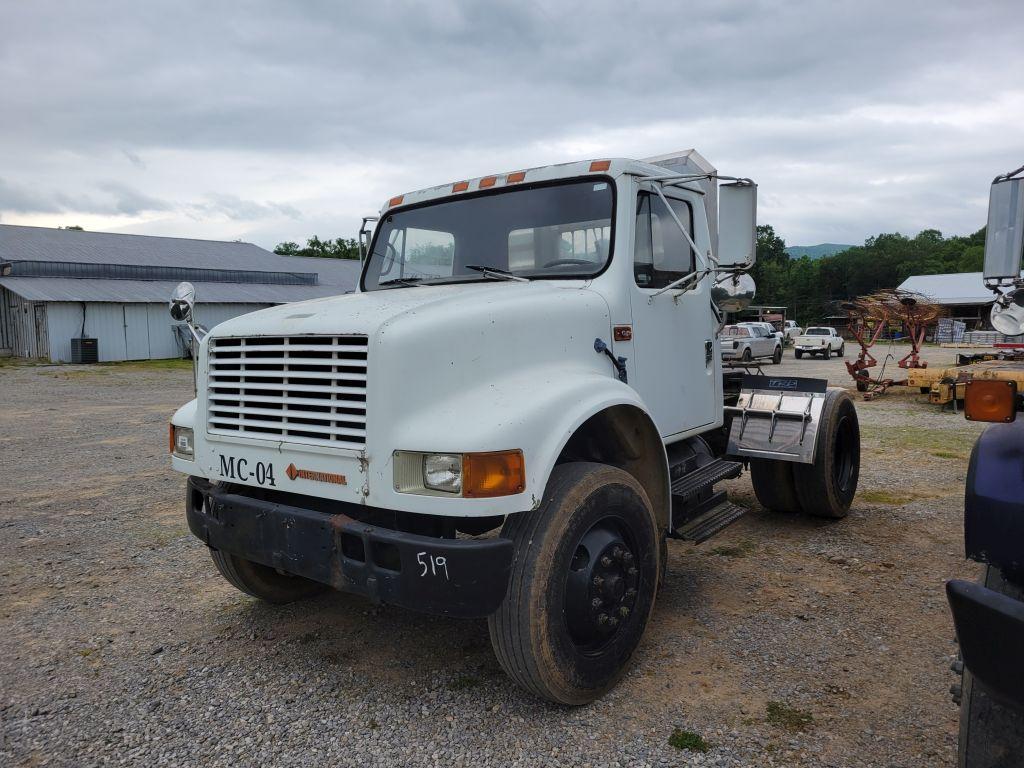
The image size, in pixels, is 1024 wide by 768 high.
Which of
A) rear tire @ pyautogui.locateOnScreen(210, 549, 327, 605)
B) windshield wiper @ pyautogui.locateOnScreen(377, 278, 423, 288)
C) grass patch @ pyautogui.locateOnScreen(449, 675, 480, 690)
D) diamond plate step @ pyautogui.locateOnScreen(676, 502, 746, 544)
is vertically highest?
windshield wiper @ pyautogui.locateOnScreen(377, 278, 423, 288)

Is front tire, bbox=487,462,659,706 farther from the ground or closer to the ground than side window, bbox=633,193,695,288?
closer to the ground

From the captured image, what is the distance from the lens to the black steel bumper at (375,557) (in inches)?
113

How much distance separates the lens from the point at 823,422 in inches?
227

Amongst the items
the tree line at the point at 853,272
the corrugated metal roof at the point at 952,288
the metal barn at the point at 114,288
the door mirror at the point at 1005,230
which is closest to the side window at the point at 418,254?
the door mirror at the point at 1005,230

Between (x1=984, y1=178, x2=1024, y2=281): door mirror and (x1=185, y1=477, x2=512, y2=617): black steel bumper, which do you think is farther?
(x1=185, y1=477, x2=512, y2=617): black steel bumper

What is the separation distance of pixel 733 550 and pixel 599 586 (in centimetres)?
259

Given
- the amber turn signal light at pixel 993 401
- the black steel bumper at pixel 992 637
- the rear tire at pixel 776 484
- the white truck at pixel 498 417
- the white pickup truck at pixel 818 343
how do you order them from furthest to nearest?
the white pickup truck at pixel 818 343, the rear tire at pixel 776 484, the white truck at pixel 498 417, the amber turn signal light at pixel 993 401, the black steel bumper at pixel 992 637

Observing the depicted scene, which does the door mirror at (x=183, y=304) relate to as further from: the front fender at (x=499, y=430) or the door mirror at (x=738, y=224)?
the door mirror at (x=738, y=224)

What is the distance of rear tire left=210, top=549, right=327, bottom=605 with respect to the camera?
13.6ft

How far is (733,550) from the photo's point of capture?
5.55 meters

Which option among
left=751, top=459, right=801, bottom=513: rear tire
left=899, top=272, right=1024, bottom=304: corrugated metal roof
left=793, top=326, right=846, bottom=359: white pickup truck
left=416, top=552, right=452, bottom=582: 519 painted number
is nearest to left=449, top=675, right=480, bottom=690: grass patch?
left=416, top=552, right=452, bottom=582: 519 painted number

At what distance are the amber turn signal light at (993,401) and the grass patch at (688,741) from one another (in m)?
1.64

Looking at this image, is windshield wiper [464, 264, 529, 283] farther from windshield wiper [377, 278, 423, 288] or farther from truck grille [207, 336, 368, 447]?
truck grille [207, 336, 368, 447]

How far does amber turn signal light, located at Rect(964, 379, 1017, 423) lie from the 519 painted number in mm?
1957
